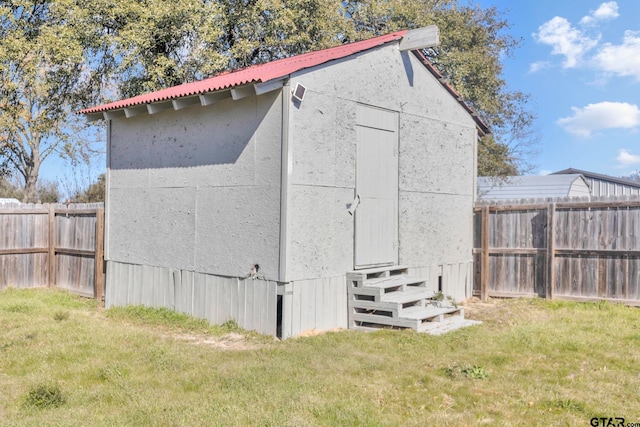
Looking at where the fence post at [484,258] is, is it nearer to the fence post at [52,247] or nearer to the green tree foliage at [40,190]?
the fence post at [52,247]

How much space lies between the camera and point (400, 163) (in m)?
8.71

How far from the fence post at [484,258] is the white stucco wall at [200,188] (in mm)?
5121

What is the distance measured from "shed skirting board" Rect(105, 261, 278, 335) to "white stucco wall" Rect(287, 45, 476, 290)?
717 millimetres

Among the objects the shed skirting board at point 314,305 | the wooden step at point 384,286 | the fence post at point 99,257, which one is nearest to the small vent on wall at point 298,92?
the shed skirting board at point 314,305

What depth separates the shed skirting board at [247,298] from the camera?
273 inches

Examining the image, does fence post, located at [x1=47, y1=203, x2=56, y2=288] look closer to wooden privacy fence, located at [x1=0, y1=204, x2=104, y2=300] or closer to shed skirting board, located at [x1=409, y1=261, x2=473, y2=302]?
wooden privacy fence, located at [x1=0, y1=204, x2=104, y2=300]

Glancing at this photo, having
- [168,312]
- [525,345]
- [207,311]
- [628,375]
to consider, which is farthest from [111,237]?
[628,375]

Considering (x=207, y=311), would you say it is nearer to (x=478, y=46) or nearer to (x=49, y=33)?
(x=49, y=33)

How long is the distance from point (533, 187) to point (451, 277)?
664 inches

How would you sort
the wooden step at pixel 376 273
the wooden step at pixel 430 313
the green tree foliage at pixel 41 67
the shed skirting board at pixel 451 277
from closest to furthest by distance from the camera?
the wooden step at pixel 430 313 < the wooden step at pixel 376 273 < the shed skirting board at pixel 451 277 < the green tree foliage at pixel 41 67

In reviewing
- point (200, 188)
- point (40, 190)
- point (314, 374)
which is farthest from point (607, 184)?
point (40, 190)

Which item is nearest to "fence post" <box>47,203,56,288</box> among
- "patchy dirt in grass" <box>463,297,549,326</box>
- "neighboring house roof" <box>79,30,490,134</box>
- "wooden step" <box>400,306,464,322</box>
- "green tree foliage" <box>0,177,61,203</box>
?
"neighboring house roof" <box>79,30,490,134</box>

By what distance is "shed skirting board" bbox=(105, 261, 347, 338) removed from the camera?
22.7 ft

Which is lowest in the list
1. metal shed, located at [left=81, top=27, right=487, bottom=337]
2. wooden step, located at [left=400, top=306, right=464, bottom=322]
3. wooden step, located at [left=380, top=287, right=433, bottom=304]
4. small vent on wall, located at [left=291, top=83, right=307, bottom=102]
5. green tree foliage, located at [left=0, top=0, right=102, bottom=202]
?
wooden step, located at [left=400, top=306, right=464, bottom=322]
